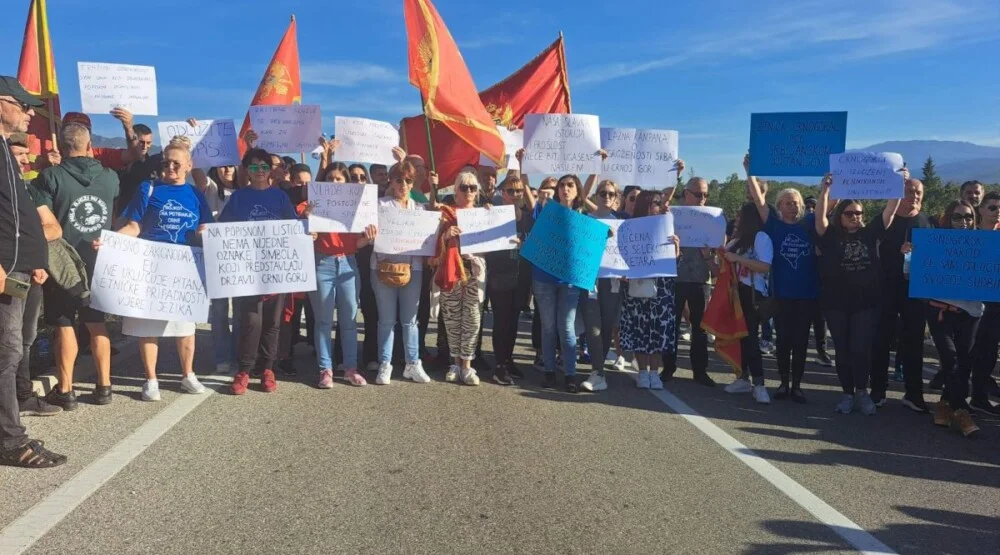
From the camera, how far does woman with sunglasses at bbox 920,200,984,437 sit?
226 inches

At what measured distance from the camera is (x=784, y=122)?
265 inches

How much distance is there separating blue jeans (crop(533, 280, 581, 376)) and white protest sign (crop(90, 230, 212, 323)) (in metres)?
2.94

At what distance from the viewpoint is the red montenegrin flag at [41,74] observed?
6.35m

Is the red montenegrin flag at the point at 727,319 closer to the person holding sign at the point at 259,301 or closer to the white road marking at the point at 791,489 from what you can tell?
the white road marking at the point at 791,489

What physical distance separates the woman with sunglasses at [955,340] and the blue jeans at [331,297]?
4.88 m

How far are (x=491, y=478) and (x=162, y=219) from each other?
3587 millimetres

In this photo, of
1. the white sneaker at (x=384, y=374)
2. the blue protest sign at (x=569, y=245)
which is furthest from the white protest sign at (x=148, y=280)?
the blue protest sign at (x=569, y=245)

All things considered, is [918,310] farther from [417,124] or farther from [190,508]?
[417,124]

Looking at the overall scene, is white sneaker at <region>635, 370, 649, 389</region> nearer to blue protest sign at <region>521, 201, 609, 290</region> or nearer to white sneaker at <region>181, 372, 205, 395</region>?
blue protest sign at <region>521, 201, 609, 290</region>

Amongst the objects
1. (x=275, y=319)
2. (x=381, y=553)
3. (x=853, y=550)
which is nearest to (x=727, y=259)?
(x=853, y=550)

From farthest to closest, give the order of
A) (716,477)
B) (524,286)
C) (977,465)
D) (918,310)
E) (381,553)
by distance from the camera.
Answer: (524,286)
(918,310)
(977,465)
(716,477)
(381,553)

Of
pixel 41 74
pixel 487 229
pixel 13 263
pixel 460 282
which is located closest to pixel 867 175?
pixel 487 229

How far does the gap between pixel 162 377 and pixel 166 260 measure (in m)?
1.46

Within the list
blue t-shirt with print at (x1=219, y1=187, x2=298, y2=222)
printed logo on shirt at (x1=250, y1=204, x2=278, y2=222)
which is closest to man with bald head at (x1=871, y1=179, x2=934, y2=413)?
blue t-shirt with print at (x1=219, y1=187, x2=298, y2=222)
